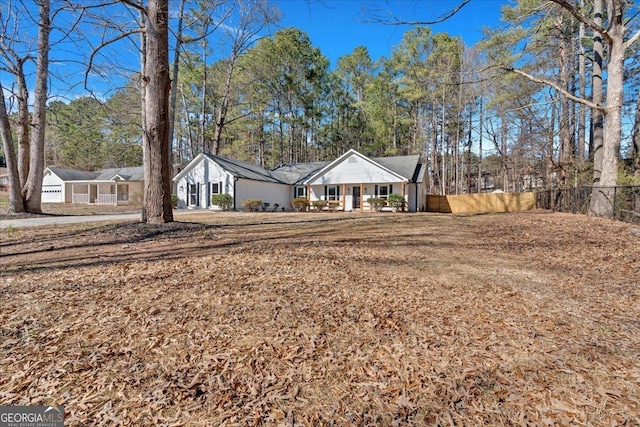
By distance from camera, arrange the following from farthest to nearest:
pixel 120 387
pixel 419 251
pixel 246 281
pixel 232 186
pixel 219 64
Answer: pixel 219 64 < pixel 232 186 < pixel 419 251 < pixel 246 281 < pixel 120 387

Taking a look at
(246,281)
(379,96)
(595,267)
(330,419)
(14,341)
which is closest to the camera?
(330,419)

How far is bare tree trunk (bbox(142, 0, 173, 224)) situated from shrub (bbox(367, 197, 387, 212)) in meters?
16.0

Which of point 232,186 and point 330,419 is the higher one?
point 232,186

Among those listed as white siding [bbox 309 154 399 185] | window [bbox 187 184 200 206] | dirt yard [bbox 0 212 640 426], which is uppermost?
white siding [bbox 309 154 399 185]

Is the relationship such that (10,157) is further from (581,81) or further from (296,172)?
(581,81)

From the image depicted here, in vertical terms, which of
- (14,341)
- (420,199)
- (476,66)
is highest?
(476,66)

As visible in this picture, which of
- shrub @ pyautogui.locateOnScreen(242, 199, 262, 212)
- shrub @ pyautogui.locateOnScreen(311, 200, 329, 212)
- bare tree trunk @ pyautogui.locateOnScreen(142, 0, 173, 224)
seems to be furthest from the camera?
shrub @ pyautogui.locateOnScreen(311, 200, 329, 212)

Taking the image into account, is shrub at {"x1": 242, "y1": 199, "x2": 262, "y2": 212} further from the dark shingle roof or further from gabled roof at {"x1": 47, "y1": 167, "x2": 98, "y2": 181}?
gabled roof at {"x1": 47, "y1": 167, "x2": 98, "y2": 181}

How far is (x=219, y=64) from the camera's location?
2486 centimetres

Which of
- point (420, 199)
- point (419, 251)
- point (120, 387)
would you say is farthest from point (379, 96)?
point (120, 387)

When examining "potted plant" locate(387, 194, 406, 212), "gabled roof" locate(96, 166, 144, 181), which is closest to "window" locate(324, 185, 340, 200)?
"potted plant" locate(387, 194, 406, 212)

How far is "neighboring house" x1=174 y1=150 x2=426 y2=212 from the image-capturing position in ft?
70.3

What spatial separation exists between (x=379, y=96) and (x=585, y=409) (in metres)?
32.6

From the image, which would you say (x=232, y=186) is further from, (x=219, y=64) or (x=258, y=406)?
(x=258, y=406)
